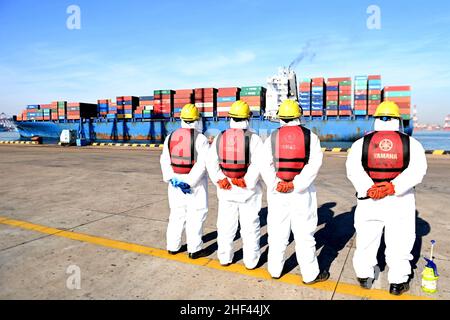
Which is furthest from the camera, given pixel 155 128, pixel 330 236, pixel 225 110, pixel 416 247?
pixel 155 128

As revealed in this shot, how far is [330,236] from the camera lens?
4359 millimetres

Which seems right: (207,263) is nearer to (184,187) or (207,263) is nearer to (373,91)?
(184,187)

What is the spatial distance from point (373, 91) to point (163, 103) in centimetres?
2682

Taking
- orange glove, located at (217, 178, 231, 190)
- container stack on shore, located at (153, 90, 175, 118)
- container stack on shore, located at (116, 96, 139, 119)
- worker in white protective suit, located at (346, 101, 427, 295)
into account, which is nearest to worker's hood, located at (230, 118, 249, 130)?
orange glove, located at (217, 178, 231, 190)

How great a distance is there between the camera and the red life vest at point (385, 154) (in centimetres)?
274

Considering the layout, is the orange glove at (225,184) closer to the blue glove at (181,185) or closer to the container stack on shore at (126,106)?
the blue glove at (181,185)

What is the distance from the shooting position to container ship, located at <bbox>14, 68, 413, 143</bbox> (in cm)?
3244

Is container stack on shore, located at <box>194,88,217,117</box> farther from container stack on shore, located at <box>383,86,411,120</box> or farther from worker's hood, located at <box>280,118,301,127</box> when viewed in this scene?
worker's hood, located at <box>280,118,301,127</box>

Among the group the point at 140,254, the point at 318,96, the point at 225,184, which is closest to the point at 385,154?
the point at 225,184

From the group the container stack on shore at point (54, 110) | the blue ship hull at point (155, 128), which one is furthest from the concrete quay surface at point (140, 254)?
the container stack on shore at point (54, 110)

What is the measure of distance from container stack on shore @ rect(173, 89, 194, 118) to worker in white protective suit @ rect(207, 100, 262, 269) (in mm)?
37808

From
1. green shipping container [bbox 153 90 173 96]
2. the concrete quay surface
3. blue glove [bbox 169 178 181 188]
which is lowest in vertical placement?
the concrete quay surface
